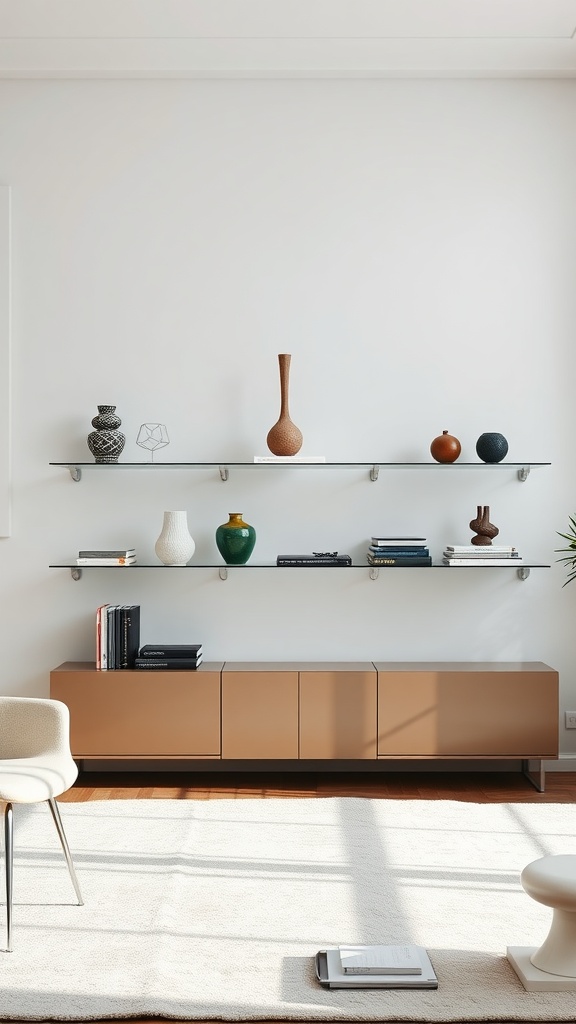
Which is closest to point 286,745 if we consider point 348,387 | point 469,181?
point 348,387

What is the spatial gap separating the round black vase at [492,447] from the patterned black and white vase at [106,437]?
167cm

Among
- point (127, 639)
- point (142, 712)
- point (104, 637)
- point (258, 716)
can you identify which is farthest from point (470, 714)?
point (104, 637)

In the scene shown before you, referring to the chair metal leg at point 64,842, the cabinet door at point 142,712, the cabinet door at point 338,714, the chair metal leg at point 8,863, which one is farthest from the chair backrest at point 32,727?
the cabinet door at point 338,714

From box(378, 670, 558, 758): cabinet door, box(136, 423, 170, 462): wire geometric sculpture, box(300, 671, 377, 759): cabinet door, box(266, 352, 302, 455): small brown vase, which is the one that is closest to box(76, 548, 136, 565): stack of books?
box(136, 423, 170, 462): wire geometric sculpture

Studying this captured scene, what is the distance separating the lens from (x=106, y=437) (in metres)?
4.06

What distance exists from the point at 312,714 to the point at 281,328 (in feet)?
5.95

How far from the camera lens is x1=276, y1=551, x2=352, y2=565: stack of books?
158 inches

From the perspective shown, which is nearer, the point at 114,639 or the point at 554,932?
the point at 554,932

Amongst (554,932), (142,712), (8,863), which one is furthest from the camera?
(142,712)

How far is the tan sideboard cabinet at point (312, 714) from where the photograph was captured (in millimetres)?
3918

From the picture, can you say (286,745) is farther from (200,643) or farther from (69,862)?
(69,862)

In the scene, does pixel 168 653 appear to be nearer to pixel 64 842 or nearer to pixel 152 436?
pixel 152 436

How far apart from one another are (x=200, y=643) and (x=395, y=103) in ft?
9.07

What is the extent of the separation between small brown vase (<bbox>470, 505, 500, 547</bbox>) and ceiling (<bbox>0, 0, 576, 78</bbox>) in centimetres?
209
